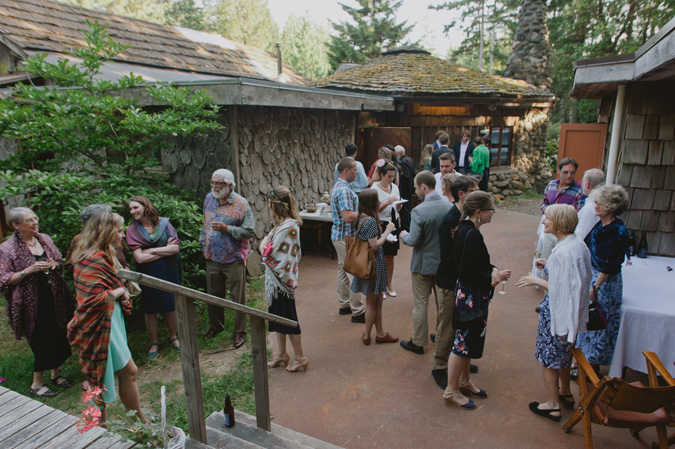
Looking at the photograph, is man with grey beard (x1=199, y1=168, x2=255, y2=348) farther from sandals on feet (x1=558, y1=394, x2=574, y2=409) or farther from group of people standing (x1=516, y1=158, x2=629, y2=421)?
sandals on feet (x1=558, y1=394, x2=574, y2=409)

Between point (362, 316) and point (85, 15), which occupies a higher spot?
point (85, 15)

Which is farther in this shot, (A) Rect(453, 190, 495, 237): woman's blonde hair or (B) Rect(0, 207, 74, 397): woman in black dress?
(B) Rect(0, 207, 74, 397): woman in black dress

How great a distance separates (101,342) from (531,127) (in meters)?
15.0

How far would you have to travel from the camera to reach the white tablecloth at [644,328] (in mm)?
3426

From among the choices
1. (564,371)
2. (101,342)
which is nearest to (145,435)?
(101,342)

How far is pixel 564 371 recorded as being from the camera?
3.49 meters

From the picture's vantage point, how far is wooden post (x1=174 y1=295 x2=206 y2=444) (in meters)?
2.32

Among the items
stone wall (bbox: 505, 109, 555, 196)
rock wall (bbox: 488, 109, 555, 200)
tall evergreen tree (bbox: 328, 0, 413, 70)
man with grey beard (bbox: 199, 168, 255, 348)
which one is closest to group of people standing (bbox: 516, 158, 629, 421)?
man with grey beard (bbox: 199, 168, 255, 348)

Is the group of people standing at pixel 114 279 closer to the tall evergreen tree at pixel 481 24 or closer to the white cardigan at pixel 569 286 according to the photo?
the white cardigan at pixel 569 286

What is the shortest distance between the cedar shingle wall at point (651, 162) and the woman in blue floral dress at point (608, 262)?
178cm

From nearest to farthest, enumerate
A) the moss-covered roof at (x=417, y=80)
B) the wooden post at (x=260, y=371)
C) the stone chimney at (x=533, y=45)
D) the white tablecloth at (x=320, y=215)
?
the wooden post at (x=260, y=371), the white tablecloth at (x=320, y=215), the moss-covered roof at (x=417, y=80), the stone chimney at (x=533, y=45)

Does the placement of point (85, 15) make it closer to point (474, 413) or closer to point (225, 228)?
point (225, 228)

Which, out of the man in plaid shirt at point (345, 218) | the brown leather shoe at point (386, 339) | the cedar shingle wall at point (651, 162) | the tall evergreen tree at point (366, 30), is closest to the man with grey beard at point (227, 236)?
the man in plaid shirt at point (345, 218)

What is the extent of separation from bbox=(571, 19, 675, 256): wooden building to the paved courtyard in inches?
66.7
